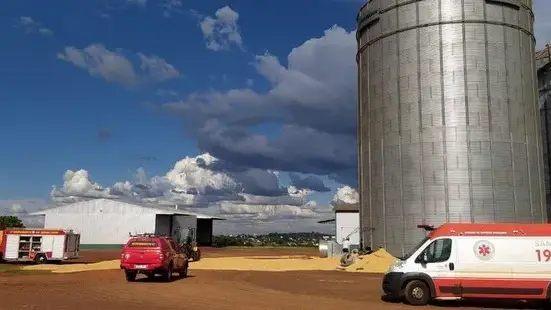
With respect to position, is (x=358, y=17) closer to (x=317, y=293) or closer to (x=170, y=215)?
(x=317, y=293)

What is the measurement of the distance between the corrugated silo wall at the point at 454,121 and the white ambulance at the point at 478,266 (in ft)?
65.9

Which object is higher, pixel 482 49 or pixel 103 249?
pixel 482 49

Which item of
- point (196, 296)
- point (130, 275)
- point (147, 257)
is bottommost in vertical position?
point (196, 296)

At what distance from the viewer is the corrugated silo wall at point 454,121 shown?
36031 millimetres

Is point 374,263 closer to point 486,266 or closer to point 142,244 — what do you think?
point 142,244

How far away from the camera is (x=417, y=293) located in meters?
16.4

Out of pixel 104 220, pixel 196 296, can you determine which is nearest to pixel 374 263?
pixel 196 296

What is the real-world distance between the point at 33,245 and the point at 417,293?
35836 millimetres

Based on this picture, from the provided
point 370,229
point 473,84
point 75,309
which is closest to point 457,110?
point 473,84

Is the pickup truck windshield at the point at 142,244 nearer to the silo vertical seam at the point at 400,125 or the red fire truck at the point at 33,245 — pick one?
the silo vertical seam at the point at 400,125

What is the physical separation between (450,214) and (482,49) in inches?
464

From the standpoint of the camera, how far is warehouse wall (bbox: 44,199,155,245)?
242 feet

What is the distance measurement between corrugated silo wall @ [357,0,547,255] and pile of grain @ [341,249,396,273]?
1.57m

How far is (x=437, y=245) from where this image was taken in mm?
16609
